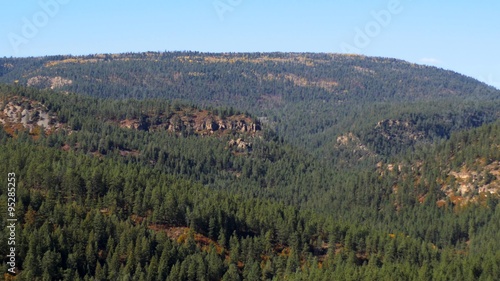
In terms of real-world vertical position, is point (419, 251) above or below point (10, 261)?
below

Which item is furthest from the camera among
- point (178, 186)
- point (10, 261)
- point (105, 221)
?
point (178, 186)

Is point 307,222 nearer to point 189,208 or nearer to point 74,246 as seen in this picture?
point 189,208

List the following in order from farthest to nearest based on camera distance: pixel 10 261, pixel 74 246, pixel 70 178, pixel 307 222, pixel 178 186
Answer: pixel 178 186 → pixel 307 222 → pixel 70 178 → pixel 74 246 → pixel 10 261

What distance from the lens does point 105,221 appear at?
447 ft

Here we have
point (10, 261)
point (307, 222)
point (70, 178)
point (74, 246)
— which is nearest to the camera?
point (10, 261)

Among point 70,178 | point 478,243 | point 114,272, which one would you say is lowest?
point 478,243

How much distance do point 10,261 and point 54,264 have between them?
805cm

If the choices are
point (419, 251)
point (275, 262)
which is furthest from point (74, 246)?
point (419, 251)

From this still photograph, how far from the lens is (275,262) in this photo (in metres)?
141

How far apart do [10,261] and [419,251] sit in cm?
9832

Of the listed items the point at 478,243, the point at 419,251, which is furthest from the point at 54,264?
the point at 478,243

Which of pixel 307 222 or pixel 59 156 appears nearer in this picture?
pixel 307 222

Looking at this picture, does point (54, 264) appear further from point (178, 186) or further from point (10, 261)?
point (178, 186)

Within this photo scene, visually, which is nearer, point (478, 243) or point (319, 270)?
point (319, 270)
